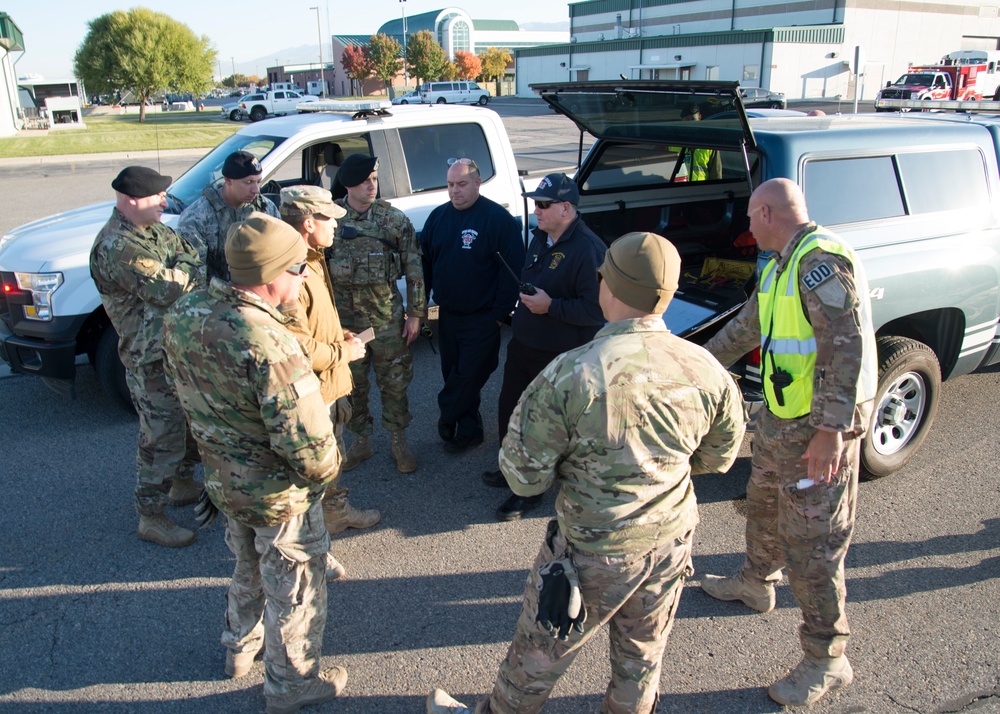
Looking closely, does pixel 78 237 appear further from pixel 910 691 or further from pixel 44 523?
pixel 910 691

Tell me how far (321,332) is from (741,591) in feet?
7.55

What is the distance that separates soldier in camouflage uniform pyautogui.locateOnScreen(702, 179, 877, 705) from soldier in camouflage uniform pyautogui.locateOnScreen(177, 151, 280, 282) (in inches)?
118

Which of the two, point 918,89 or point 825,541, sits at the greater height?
point 918,89

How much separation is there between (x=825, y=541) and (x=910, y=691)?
28.8 inches

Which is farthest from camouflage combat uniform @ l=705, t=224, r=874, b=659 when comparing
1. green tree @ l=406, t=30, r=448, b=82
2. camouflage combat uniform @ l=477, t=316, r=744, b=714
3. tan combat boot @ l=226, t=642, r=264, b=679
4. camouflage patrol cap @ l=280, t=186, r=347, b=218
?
green tree @ l=406, t=30, r=448, b=82

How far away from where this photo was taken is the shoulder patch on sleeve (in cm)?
269

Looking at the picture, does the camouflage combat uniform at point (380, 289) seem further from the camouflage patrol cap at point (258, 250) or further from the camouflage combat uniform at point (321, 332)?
the camouflage patrol cap at point (258, 250)

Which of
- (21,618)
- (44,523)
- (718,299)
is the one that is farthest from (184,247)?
(718,299)

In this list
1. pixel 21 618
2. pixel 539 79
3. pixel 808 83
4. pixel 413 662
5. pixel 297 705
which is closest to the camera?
pixel 297 705

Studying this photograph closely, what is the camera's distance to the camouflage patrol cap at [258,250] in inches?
92.5

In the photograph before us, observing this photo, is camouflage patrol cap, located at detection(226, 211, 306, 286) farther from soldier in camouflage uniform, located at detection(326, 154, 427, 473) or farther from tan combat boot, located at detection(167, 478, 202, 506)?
tan combat boot, located at detection(167, 478, 202, 506)

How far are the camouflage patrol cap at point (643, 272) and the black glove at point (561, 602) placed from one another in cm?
80

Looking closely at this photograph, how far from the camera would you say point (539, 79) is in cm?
6278

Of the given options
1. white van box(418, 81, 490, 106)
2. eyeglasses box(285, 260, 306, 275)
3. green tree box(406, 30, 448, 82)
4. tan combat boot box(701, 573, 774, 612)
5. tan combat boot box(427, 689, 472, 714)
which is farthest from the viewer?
green tree box(406, 30, 448, 82)
